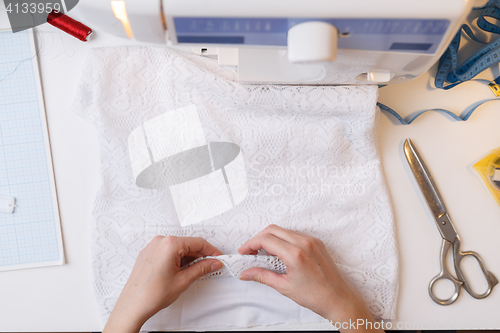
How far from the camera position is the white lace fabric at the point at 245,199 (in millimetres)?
704

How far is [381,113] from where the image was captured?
0.75 m

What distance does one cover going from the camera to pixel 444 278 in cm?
72

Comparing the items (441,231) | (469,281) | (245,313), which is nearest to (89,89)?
(245,313)

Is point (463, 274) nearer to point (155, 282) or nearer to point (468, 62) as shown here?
point (468, 62)

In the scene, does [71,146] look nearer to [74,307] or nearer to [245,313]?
[74,307]

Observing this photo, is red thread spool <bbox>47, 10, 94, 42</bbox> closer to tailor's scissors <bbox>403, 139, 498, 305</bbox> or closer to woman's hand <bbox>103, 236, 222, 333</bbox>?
woman's hand <bbox>103, 236, 222, 333</bbox>

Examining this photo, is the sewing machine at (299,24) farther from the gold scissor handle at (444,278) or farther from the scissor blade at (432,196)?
the gold scissor handle at (444,278)

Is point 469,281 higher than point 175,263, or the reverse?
point 175,263

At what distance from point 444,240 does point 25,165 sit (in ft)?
3.02

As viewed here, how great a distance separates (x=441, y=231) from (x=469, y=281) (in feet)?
0.42

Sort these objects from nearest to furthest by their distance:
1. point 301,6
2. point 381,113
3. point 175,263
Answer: point 301,6, point 175,263, point 381,113

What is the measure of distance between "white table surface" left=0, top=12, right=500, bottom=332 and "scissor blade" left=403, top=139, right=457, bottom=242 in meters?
0.02

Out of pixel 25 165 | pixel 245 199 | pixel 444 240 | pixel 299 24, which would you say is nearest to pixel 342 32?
pixel 299 24

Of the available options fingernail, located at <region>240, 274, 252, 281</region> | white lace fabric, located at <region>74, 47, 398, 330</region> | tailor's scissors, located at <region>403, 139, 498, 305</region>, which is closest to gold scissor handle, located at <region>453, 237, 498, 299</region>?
tailor's scissors, located at <region>403, 139, 498, 305</region>
